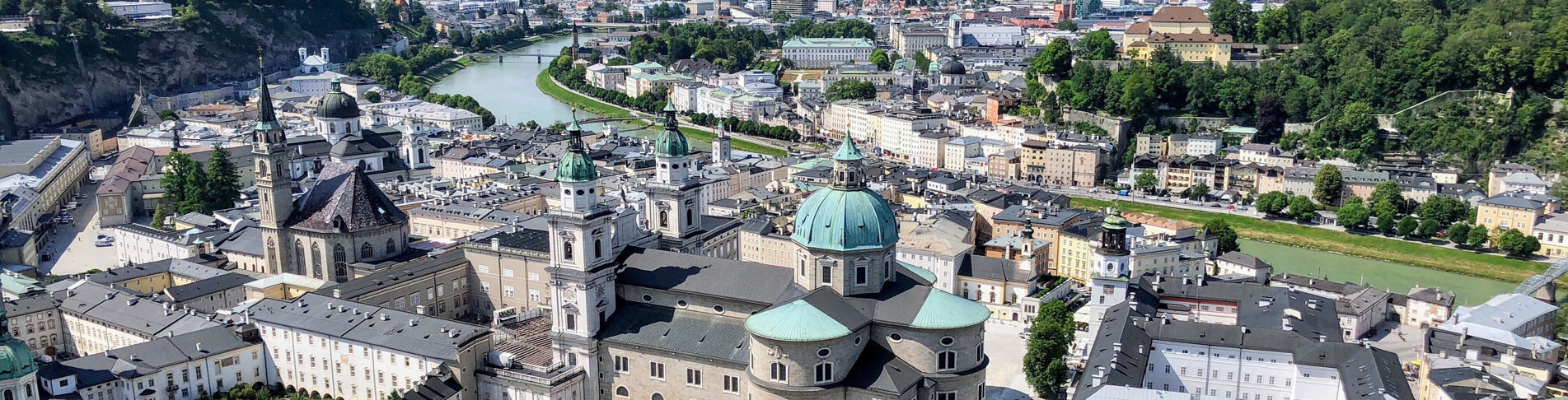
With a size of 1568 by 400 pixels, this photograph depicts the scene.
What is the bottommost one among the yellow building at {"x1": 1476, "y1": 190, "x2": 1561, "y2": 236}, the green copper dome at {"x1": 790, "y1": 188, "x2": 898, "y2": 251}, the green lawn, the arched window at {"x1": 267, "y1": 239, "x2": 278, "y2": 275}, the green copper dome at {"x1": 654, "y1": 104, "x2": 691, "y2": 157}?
the green lawn

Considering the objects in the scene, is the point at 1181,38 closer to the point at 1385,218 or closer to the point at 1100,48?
the point at 1100,48

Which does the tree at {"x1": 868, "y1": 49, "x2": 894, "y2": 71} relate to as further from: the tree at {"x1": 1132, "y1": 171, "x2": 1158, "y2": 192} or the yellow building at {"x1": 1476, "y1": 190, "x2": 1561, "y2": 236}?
the yellow building at {"x1": 1476, "y1": 190, "x2": 1561, "y2": 236}

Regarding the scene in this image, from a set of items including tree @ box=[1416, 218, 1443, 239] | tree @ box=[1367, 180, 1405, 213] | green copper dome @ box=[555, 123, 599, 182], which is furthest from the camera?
tree @ box=[1367, 180, 1405, 213]

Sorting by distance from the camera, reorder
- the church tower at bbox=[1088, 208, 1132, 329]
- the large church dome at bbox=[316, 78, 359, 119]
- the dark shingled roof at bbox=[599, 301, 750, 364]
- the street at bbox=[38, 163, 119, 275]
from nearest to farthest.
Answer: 1. the dark shingled roof at bbox=[599, 301, 750, 364]
2. the church tower at bbox=[1088, 208, 1132, 329]
3. the street at bbox=[38, 163, 119, 275]
4. the large church dome at bbox=[316, 78, 359, 119]

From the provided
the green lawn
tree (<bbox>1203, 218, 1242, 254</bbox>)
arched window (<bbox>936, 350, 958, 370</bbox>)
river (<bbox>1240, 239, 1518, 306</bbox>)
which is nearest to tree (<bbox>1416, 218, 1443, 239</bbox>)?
the green lawn

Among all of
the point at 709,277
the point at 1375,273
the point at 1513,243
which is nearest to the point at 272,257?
the point at 709,277

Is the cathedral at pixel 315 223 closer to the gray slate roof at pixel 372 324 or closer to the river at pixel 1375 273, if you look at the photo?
the gray slate roof at pixel 372 324

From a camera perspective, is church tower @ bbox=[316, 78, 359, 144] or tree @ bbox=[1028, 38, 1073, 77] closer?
church tower @ bbox=[316, 78, 359, 144]

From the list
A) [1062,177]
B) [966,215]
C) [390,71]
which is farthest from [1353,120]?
[390,71]
